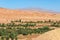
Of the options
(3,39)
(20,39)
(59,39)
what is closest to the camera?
(59,39)

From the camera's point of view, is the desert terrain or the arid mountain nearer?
the desert terrain

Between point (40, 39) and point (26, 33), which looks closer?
point (40, 39)

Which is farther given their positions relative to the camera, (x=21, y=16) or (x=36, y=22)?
(x=21, y=16)

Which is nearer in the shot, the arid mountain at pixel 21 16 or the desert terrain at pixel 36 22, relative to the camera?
the desert terrain at pixel 36 22

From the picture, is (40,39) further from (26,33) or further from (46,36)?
(26,33)

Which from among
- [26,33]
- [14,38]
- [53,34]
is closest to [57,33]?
[53,34]

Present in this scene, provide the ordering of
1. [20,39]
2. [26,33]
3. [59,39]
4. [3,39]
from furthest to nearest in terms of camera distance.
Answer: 1. [26,33]
2. [20,39]
3. [3,39]
4. [59,39]

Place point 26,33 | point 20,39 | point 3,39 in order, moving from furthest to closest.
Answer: point 26,33 < point 20,39 < point 3,39

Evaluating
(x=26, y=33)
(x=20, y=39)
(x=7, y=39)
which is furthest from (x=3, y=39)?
(x=26, y=33)

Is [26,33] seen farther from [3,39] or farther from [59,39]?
[59,39]

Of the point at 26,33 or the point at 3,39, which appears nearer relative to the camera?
the point at 3,39
